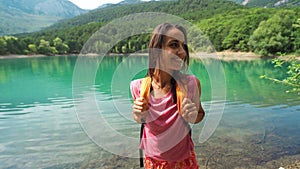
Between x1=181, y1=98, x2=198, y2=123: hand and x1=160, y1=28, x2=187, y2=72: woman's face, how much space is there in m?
0.21

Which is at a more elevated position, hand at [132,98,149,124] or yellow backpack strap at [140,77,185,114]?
yellow backpack strap at [140,77,185,114]

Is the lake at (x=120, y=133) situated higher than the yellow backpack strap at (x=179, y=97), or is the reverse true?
the yellow backpack strap at (x=179, y=97)

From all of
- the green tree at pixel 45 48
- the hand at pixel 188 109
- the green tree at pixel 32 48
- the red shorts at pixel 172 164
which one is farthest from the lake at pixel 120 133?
the green tree at pixel 45 48

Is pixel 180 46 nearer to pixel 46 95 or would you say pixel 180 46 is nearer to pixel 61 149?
→ pixel 61 149

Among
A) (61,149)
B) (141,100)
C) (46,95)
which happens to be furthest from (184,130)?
(46,95)

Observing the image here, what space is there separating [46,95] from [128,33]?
15.8 meters

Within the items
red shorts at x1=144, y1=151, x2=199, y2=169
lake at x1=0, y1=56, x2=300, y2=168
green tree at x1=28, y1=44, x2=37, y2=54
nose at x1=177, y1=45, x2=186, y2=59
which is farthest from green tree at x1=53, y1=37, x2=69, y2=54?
nose at x1=177, y1=45, x2=186, y2=59

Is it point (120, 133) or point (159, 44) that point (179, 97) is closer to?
point (159, 44)

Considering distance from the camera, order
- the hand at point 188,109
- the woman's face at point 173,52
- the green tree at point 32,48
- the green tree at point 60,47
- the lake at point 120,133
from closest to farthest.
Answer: the hand at point 188,109, the woman's face at point 173,52, the lake at point 120,133, the green tree at point 32,48, the green tree at point 60,47

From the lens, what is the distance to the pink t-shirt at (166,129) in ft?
4.50

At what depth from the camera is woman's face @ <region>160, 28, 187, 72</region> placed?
4.44 ft

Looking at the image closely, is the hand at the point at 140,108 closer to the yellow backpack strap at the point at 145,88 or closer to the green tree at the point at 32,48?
the yellow backpack strap at the point at 145,88

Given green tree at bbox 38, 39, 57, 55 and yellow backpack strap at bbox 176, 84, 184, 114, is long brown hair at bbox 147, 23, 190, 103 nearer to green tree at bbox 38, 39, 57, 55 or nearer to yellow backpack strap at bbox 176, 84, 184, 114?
yellow backpack strap at bbox 176, 84, 184, 114

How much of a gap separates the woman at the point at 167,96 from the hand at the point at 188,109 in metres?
0.03
